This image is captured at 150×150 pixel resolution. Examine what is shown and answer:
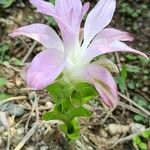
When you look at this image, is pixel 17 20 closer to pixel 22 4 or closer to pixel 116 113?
pixel 22 4

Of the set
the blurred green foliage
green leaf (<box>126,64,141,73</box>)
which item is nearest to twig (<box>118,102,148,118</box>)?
the blurred green foliage

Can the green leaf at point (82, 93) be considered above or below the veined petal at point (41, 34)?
below

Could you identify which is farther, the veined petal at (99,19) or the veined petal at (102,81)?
the veined petal at (99,19)

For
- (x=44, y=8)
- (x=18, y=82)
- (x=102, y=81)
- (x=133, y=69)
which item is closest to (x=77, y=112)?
(x=102, y=81)

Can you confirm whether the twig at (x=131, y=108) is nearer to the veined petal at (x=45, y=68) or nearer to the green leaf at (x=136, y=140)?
the green leaf at (x=136, y=140)

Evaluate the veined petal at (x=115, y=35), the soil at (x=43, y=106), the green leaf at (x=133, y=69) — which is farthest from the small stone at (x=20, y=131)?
the green leaf at (x=133, y=69)

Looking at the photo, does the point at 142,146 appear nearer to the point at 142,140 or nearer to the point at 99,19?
the point at 142,140

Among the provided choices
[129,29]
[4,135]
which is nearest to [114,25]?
[129,29]

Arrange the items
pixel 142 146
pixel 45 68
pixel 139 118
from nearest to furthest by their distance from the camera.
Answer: pixel 45 68, pixel 142 146, pixel 139 118
